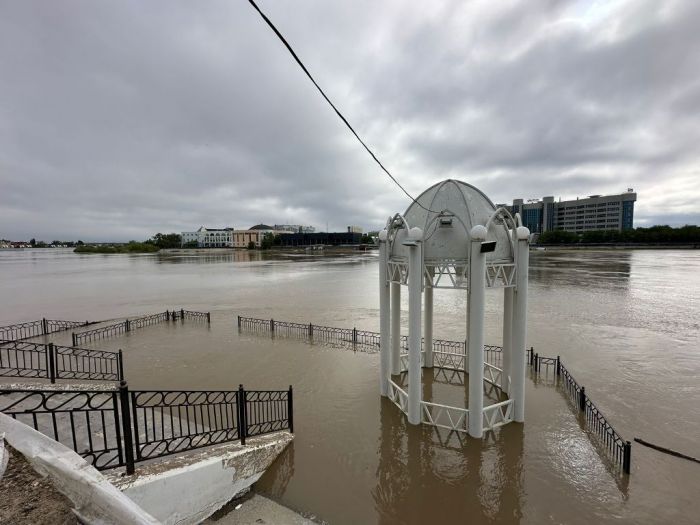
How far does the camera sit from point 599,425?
8250 millimetres

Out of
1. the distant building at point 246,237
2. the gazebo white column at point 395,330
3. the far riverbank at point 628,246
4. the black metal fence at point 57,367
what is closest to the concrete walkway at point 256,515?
the gazebo white column at point 395,330

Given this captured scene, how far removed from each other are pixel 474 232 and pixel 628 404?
314 inches

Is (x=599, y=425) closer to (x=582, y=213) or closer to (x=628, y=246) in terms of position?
(x=628, y=246)

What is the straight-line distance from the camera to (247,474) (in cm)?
650

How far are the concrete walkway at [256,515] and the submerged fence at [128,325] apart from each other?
14.2 meters

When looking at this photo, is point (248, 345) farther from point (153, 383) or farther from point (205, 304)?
point (205, 304)

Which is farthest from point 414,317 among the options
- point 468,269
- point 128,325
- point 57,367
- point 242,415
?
point 128,325

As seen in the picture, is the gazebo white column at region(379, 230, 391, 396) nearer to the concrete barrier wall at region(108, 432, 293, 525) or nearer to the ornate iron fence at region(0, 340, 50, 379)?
the concrete barrier wall at region(108, 432, 293, 525)

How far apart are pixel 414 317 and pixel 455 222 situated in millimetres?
2677

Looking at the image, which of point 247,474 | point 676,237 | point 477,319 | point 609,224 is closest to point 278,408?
point 247,474

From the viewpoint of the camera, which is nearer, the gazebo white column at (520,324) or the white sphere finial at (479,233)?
the white sphere finial at (479,233)

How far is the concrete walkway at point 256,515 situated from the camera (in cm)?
559

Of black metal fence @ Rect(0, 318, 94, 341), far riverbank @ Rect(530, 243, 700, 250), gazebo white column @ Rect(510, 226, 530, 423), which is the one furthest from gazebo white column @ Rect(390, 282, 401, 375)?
far riverbank @ Rect(530, 243, 700, 250)

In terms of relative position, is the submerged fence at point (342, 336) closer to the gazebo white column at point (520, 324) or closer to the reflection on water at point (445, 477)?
the gazebo white column at point (520, 324)
